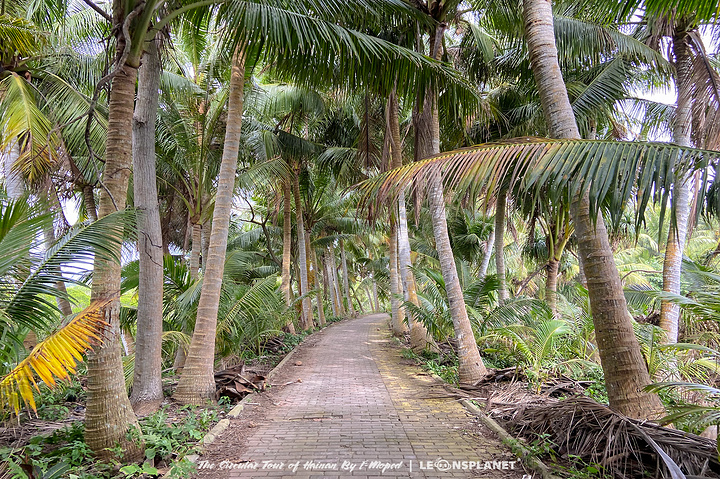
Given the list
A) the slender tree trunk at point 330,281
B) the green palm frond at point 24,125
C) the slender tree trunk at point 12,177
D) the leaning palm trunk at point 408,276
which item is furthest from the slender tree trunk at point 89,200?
the slender tree trunk at point 330,281

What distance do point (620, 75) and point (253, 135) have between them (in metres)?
9.12

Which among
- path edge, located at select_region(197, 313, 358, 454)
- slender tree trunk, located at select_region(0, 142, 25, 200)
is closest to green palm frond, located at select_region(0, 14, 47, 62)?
slender tree trunk, located at select_region(0, 142, 25, 200)

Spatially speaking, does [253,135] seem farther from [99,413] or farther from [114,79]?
[99,413]

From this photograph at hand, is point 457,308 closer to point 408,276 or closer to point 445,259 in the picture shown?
point 445,259

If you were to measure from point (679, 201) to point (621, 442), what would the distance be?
18.2 feet

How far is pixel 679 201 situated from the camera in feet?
23.8

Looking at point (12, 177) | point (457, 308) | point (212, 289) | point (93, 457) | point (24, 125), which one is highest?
point (24, 125)

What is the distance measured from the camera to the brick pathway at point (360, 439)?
3.93m

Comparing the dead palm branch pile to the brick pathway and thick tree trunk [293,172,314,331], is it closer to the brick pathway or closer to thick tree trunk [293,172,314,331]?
the brick pathway

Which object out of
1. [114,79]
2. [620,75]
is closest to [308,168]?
[620,75]

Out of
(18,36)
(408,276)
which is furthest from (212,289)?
(408,276)

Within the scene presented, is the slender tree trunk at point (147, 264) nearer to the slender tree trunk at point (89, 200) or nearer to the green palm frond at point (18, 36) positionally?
the green palm frond at point (18, 36)

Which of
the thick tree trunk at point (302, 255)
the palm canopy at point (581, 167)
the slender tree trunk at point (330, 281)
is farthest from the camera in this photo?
the slender tree trunk at point (330, 281)

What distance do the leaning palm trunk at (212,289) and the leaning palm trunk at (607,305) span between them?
A: 4.24 m
